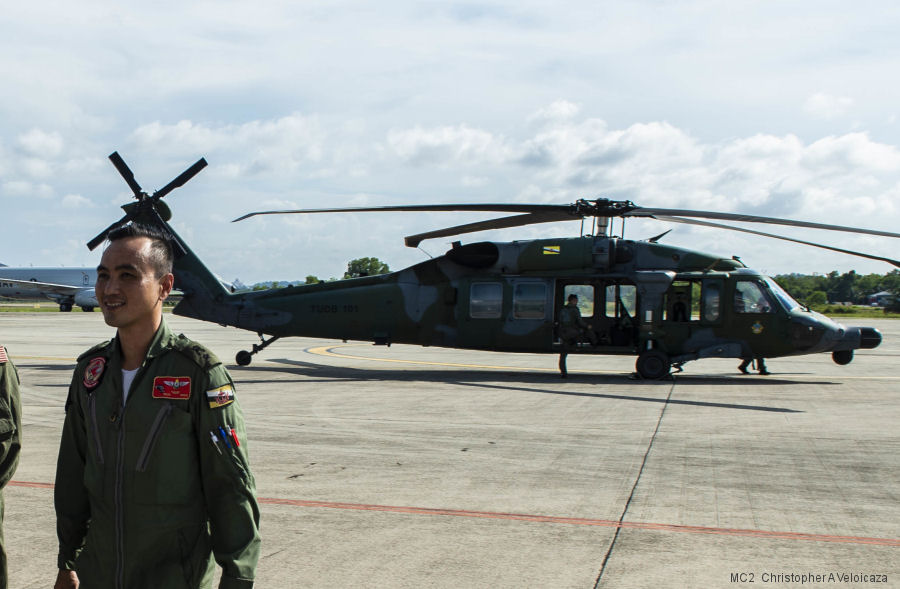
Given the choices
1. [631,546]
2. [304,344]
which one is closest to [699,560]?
[631,546]

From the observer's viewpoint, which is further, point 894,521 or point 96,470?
point 894,521

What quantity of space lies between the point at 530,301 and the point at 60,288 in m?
50.4

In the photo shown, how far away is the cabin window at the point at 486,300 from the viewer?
15.7 metres

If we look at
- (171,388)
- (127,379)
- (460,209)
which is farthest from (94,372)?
(460,209)

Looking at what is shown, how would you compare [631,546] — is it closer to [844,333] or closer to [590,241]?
[590,241]

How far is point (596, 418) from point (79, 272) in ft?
198

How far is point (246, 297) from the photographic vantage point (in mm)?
16766

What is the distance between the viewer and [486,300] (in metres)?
15.8

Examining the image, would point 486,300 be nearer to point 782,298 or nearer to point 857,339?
point 782,298

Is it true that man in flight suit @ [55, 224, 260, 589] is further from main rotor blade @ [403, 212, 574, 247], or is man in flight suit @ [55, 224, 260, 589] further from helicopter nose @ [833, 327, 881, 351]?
helicopter nose @ [833, 327, 881, 351]

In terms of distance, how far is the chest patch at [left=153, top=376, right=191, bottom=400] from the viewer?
258 centimetres

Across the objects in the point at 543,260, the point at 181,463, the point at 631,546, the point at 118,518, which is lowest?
the point at 631,546

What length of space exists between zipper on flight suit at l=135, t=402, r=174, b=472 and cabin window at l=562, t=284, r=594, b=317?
13.4 meters

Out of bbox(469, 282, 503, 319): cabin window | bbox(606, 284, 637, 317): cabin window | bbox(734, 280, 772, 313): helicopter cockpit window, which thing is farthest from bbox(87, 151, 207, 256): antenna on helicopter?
bbox(734, 280, 772, 313): helicopter cockpit window
